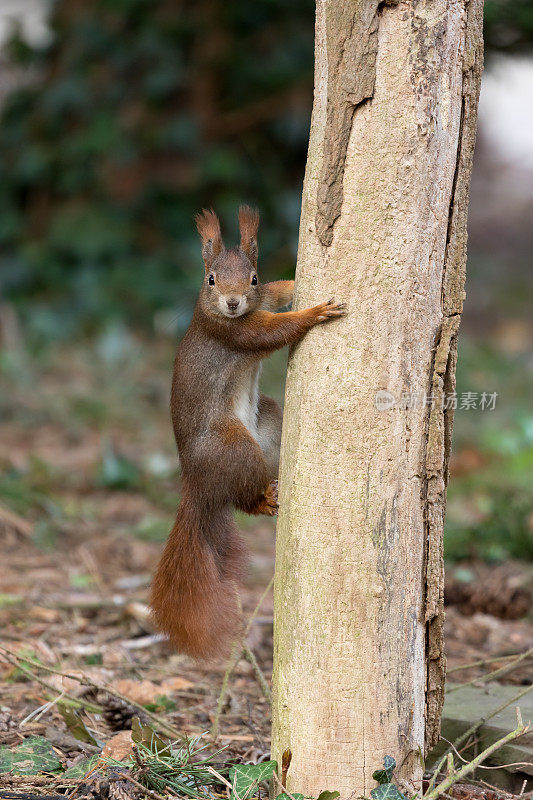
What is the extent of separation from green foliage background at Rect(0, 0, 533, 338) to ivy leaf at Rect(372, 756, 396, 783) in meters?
5.17

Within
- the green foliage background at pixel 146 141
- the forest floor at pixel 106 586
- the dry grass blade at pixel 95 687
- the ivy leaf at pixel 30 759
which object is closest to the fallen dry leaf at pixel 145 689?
the forest floor at pixel 106 586

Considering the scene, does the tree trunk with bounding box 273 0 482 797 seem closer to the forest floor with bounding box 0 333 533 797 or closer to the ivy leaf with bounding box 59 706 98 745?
the forest floor with bounding box 0 333 533 797

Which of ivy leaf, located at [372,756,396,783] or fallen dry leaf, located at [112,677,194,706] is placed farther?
fallen dry leaf, located at [112,677,194,706]

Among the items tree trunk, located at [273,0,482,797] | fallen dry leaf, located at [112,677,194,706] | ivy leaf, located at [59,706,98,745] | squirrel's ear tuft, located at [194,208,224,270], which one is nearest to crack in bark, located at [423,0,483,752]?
tree trunk, located at [273,0,482,797]

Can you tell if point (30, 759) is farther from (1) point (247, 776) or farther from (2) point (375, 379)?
(2) point (375, 379)

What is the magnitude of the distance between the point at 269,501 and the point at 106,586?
1506 millimetres

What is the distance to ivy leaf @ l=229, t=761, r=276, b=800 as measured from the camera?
178cm

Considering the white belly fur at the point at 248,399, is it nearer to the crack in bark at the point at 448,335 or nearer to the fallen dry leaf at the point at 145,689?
the crack in bark at the point at 448,335

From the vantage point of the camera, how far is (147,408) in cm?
577

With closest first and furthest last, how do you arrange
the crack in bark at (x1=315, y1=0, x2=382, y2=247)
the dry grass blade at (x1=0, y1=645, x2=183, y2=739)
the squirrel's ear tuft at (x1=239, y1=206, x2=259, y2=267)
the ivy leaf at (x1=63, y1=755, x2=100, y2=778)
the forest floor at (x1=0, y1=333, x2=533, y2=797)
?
the crack in bark at (x1=315, y1=0, x2=382, y2=247)
the ivy leaf at (x1=63, y1=755, x2=100, y2=778)
the dry grass blade at (x1=0, y1=645, x2=183, y2=739)
the squirrel's ear tuft at (x1=239, y1=206, x2=259, y2=267)
the forest floor at (x1=0, y1=333, x2=533, y2=797)

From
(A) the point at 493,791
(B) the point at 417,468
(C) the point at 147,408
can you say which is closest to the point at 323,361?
(B) the point at 417,468

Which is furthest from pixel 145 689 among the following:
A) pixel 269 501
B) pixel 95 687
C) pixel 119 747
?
pixel 269 501

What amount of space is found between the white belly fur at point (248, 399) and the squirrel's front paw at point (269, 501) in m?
0.16

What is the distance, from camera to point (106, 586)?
137 inches
